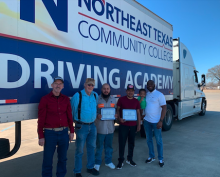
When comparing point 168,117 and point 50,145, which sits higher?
point 50,145

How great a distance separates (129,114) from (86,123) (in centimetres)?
87

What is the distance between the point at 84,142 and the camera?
10.5ft

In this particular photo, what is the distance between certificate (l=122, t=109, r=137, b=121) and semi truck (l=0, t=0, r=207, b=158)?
2.42 ft

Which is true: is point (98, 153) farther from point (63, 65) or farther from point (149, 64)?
point (149, 64)

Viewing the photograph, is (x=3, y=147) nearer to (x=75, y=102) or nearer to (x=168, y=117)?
(x=75, y=102)

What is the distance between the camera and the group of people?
271 centimetres

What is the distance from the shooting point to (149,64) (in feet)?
17.9

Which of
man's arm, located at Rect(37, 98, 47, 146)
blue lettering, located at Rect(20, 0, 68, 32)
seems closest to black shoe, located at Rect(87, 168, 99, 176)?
man's arm, located at Rect(37, 98, 47, 146)

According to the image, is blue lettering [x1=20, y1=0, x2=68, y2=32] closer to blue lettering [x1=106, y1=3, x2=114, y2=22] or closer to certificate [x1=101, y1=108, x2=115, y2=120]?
blue lettering [x1=106, y1=3, x2=114, y2=22]

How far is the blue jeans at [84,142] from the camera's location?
3.12 meters

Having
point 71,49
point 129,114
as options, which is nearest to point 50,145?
point 129,114

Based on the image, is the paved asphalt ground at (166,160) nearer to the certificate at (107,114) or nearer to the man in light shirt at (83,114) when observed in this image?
the man in light shirt at (83,114)

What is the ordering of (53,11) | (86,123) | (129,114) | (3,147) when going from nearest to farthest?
(3,147), (53,11), (86,123), (129,114)


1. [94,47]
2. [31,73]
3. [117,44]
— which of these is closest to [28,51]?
[31,73]
